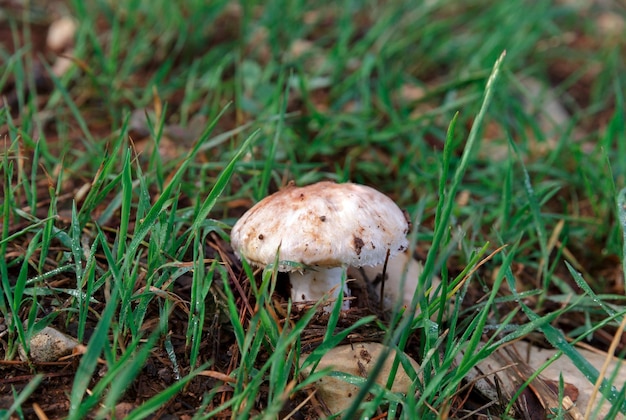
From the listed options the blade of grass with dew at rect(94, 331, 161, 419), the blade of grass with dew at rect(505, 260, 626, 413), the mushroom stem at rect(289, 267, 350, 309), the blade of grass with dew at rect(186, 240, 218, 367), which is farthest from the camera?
the mushroom stem at rect(289, 267, 350, 309)

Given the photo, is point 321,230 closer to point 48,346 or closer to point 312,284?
point 312,284

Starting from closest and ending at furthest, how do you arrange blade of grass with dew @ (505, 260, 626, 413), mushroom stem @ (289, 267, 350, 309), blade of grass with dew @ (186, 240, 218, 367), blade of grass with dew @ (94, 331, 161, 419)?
1. blade of grass with dew @ (94, 331, 161, 419)
2. blade of grass with dew @ (505, 260, 626, 413)
3. blade of grass with dew @ (186, 240, 218, 367)
4. mushroom stem @ (289, 267, 350, 309)

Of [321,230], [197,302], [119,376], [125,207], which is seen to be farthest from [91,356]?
[321,230]

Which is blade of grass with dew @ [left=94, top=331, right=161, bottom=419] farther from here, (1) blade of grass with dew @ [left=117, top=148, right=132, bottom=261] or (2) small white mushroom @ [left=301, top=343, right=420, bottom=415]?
(2) small white mushroom @ [left=301, top=343, right=420, bottom=415]

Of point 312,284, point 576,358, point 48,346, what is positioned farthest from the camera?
point 312,284

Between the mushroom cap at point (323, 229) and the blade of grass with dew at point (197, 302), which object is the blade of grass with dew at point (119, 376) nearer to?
the blade of grass with dew at point (197, 302)

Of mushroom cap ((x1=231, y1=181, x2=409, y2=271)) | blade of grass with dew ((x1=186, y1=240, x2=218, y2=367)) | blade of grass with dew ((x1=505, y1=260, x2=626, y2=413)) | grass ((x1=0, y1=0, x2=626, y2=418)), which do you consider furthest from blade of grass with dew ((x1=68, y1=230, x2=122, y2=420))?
blade of grass with dew ((x1=505, y1=260, x2=626, y2=413))

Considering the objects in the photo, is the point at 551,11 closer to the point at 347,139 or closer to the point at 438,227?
the point at 347,139

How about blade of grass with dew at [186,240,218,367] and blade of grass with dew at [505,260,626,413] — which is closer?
blade of grass with dew at [505,260,626,413]
